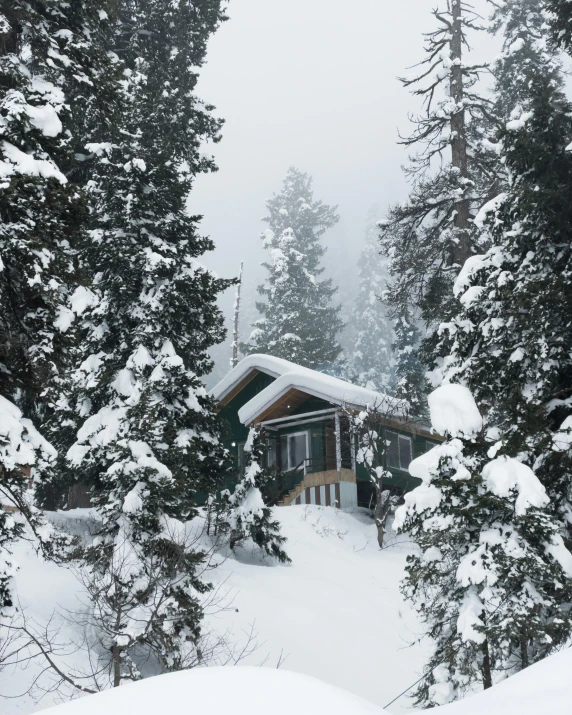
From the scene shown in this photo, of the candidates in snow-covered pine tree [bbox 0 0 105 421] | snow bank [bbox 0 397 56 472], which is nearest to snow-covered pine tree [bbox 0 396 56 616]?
snow bank [bbox 0 397 56 472]

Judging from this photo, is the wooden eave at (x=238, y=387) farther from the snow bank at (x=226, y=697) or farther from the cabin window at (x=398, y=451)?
the snow bank at (x=226, y=697)

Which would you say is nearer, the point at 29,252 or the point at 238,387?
the point at 29,252

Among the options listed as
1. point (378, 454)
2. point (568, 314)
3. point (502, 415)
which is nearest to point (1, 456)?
point (568, 314)

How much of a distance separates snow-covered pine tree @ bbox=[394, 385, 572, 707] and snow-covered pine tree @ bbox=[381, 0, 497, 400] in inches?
386

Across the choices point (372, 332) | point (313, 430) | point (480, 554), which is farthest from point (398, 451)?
point (372, 332)

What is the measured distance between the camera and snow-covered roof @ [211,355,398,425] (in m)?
22.8

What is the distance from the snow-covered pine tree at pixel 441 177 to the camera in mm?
→ 17375

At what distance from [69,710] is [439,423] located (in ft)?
18.6

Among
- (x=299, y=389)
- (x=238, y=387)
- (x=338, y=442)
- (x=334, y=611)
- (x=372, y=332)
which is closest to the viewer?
(x=334, y=611)

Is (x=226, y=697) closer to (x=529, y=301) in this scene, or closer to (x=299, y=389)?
(x=529, y=301)

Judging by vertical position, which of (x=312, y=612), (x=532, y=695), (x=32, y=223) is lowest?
(x=312, y=612)

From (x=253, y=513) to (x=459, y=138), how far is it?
1074 cm

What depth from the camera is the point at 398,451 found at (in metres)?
26.2

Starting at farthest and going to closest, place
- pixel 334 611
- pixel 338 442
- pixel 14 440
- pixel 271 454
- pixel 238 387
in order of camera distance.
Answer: pixel 238 387 < pixel 271 454 < pixel 338 442 < pixel 334 611 < pixel 14 440
